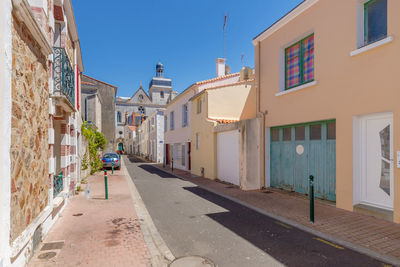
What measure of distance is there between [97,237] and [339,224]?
5.27 metres

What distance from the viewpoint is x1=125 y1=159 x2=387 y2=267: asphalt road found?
12.7 feet

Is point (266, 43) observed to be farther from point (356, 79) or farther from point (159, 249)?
point (159, 249)

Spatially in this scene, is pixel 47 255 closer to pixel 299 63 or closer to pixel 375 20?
pixel 299 63

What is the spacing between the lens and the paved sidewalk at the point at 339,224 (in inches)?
167

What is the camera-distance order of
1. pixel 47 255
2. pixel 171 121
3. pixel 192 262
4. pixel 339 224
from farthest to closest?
pixel 171 121, pixel 339 224, pixel 47 255, pixel 192 262

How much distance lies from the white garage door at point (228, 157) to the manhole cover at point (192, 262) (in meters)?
6.91

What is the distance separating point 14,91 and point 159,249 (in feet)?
11.3

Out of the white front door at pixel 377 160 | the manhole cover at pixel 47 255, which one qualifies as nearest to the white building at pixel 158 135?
the white front door at pixel 377 160

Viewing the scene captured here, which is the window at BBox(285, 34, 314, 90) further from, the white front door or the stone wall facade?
the stone wall facade

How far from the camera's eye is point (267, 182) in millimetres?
9672

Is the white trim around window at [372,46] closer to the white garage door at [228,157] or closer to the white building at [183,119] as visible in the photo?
the white garage door at [228,157]

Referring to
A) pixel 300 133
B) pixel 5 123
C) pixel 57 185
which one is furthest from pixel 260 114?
pixel 5 123

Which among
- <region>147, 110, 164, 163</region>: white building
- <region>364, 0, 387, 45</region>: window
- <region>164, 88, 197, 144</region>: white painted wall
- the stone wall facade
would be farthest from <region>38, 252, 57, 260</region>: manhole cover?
<region>147, 110, 164, 163</region>: white building

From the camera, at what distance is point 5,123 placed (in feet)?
9.70
